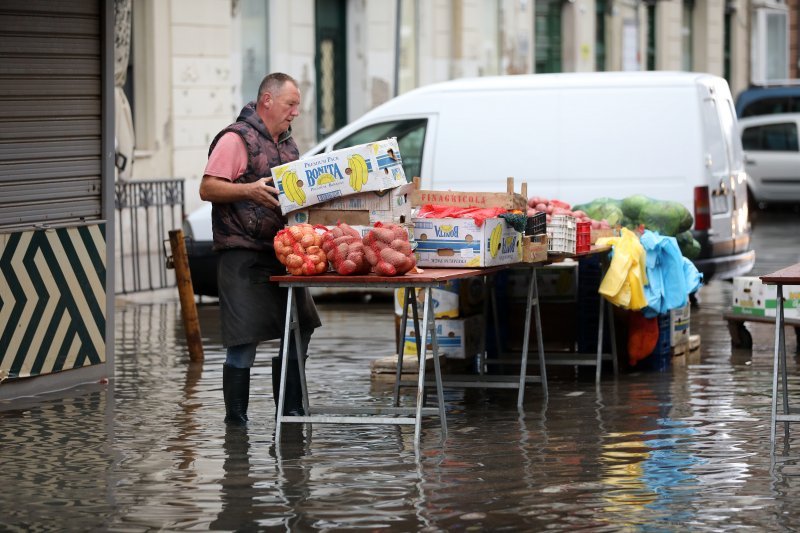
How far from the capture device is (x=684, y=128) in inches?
586

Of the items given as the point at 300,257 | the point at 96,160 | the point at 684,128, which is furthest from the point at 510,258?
the point at 684,128

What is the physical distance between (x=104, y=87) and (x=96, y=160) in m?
0.45

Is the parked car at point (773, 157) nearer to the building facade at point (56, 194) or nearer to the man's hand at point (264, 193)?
the building facade at point (56, 194)

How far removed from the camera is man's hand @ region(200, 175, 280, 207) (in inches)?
355

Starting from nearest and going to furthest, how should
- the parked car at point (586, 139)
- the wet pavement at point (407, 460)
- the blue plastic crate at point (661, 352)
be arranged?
the wet pavement at point (407, 460) → the blue plastic crate at point (661, 352) → the parked car at point (586, 139)

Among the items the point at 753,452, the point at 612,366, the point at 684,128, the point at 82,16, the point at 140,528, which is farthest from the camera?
the point at 684,128

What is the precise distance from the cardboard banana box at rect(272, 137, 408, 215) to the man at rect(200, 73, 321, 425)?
14cm

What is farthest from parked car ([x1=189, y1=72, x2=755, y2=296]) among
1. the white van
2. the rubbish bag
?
the rubbish bag

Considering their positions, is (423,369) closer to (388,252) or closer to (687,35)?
(388,252)

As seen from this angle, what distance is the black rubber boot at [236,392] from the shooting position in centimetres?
934

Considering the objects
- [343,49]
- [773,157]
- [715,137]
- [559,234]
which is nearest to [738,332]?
[715,137]

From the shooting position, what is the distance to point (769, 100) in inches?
1337

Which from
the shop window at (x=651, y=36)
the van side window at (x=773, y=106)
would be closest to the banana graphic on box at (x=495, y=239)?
the van side window at (x=773, y=106)

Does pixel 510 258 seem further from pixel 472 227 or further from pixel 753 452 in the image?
pixel 753 452
